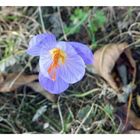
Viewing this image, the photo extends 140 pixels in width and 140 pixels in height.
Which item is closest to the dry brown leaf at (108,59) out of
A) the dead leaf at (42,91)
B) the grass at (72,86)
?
the grass at (72,86)

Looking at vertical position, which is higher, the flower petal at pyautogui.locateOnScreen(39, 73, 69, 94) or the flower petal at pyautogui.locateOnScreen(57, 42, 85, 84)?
the flower petal at pyautogui.locateOnScreen(57, 42, 85, 84)

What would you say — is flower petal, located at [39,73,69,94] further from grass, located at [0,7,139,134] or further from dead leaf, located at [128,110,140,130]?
dead leaf, located at [128,110,140,130]

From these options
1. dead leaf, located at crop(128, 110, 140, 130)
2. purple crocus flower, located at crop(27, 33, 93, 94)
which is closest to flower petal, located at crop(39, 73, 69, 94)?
purple crocus flower, located at crop(27, 33, 93, 94)

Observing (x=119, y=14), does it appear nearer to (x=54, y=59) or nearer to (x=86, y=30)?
(x=86, y=30)

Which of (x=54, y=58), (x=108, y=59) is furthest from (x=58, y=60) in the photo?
(x=108, y=59)

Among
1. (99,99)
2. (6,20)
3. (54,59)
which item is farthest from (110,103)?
(6,20)

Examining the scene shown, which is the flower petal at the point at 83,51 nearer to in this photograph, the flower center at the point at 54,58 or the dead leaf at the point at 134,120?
the flower center at the point at 54,58
